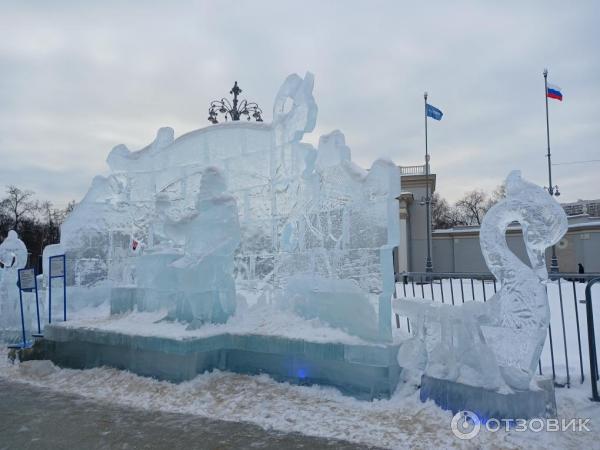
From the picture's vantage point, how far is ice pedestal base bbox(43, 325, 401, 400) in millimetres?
5016

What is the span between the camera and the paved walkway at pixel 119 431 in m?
4.02

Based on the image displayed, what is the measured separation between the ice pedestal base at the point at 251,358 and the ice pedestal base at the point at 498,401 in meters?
0.72

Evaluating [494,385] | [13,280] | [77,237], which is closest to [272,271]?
[494,385]

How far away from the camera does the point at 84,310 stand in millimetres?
8945

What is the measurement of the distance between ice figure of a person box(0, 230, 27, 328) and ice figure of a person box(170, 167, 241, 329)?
4432mm

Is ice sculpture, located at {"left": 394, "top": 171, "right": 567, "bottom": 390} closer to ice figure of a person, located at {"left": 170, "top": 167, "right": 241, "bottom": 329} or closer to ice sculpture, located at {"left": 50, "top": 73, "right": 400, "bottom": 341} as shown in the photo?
ice sculpture, located at {"left": 50, "top": 73, "right": 400, "bottom": 341}

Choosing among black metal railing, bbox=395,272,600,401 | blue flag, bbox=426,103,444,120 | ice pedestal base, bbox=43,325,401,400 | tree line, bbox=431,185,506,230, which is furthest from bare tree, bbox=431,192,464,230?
ice pedestal base, bbox=43,325,401,400

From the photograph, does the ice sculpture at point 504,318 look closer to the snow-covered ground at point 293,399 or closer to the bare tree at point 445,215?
the snow-covered ground at point 293,399

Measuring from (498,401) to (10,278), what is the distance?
8817 mm

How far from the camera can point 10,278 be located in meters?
9.06

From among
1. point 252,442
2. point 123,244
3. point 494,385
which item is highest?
point 123,244

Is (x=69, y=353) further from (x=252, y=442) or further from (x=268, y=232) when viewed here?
(x=252, y=442)

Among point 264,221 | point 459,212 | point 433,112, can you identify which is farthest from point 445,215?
point 264,221

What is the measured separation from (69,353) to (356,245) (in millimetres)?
4574
